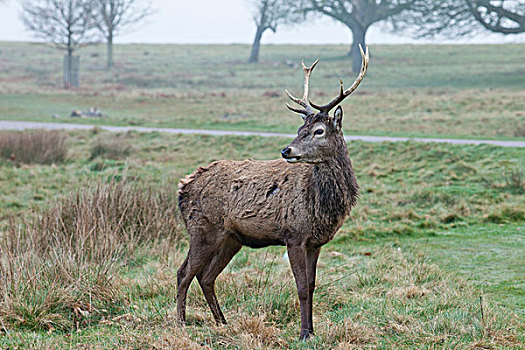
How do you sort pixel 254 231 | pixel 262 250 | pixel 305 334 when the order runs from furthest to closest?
pixel 262 250, pixel 254 231, pixel 305 334

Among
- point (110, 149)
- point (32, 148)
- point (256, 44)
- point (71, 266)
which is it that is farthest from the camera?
point (256, 44)

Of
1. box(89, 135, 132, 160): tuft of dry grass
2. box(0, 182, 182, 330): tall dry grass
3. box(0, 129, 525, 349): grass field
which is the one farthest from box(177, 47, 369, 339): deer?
box(89, 135, 132, 160): tuft of dry grass

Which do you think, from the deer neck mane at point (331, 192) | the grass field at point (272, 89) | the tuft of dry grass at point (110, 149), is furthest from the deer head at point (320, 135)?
the grass field at point (272, 89)

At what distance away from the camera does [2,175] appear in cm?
1435

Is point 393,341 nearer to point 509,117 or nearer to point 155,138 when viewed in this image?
point 155,138

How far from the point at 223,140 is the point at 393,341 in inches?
526

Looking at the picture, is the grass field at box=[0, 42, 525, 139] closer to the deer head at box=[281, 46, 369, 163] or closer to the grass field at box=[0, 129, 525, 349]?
the grass field at box=[0, 129, 525, 349]

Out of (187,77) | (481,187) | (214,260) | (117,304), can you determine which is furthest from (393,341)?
(187,77)

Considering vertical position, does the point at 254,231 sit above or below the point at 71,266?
above

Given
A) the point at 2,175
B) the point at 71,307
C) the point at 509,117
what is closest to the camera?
the point at 71,307

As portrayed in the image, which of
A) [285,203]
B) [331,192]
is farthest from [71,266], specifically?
[331,192]

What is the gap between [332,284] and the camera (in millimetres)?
6609

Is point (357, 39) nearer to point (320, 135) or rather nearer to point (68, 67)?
point (68, 67)

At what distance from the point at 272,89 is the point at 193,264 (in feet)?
110
